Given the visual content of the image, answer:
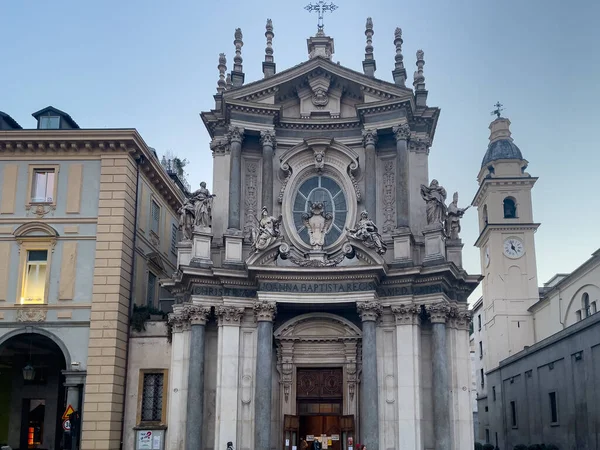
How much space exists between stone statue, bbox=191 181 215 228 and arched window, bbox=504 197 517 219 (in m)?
31.6

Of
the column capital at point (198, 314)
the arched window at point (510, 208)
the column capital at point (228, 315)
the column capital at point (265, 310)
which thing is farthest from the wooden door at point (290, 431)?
the arched window at point (510, 208)

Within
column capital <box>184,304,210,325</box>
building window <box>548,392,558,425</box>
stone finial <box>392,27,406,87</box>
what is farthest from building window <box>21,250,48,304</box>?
building window <box>548,392,558,425</box>

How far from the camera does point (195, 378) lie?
83.8 ft

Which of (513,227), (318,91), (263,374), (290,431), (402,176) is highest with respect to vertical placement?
(513,227)

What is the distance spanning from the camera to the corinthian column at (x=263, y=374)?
80.9ft

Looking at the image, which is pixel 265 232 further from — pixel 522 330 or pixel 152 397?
pixel 522 330

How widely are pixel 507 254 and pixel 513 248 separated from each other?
699 mm

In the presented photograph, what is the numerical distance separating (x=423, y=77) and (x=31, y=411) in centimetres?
2234

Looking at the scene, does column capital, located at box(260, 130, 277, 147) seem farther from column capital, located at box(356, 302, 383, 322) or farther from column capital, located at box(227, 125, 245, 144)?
column capital, located at box(356, 302, 383, 322)

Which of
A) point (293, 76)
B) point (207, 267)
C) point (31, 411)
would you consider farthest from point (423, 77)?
point (31, 411)

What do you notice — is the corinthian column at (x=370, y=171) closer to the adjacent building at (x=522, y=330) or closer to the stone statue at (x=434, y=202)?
the stone statue at (x=434, y=202)

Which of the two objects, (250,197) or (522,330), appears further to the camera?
(522,330)

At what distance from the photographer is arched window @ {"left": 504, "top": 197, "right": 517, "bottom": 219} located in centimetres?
5306

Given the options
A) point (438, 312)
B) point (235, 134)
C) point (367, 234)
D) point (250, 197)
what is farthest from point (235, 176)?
point (438, 312)
